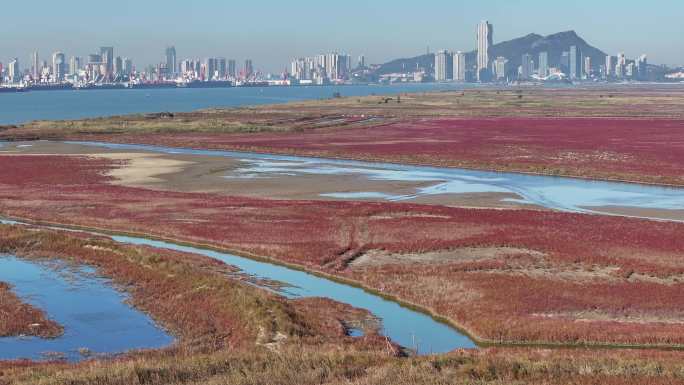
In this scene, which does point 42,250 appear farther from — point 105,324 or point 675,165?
point 675,165

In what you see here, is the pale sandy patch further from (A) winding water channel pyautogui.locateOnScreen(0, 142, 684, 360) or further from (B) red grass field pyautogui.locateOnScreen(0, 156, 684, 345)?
(A) winding water channel pyautogui.locateOnScreen(0, 142, 684, 360)

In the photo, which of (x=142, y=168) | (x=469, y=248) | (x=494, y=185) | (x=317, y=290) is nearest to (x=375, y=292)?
(x=317, y=290)

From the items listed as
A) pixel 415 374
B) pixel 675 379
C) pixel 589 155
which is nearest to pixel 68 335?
pixel 415 374

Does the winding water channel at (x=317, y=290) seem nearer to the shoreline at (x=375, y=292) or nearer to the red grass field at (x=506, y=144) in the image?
the shoreline at (x=375, y=292)

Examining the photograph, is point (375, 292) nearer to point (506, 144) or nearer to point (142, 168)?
point (142, 168)

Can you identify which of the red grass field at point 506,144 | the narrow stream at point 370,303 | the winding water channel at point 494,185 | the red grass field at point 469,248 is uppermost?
the red grass field at point 506,144

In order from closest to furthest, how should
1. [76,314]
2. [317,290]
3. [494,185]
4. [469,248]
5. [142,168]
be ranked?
[76,314] < [317,290] < [469,248] < [494,185] < [142,168]

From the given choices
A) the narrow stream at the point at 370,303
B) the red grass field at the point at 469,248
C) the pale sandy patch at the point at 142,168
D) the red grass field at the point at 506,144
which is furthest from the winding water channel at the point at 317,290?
the pale sandy patch at the point at 142,168
